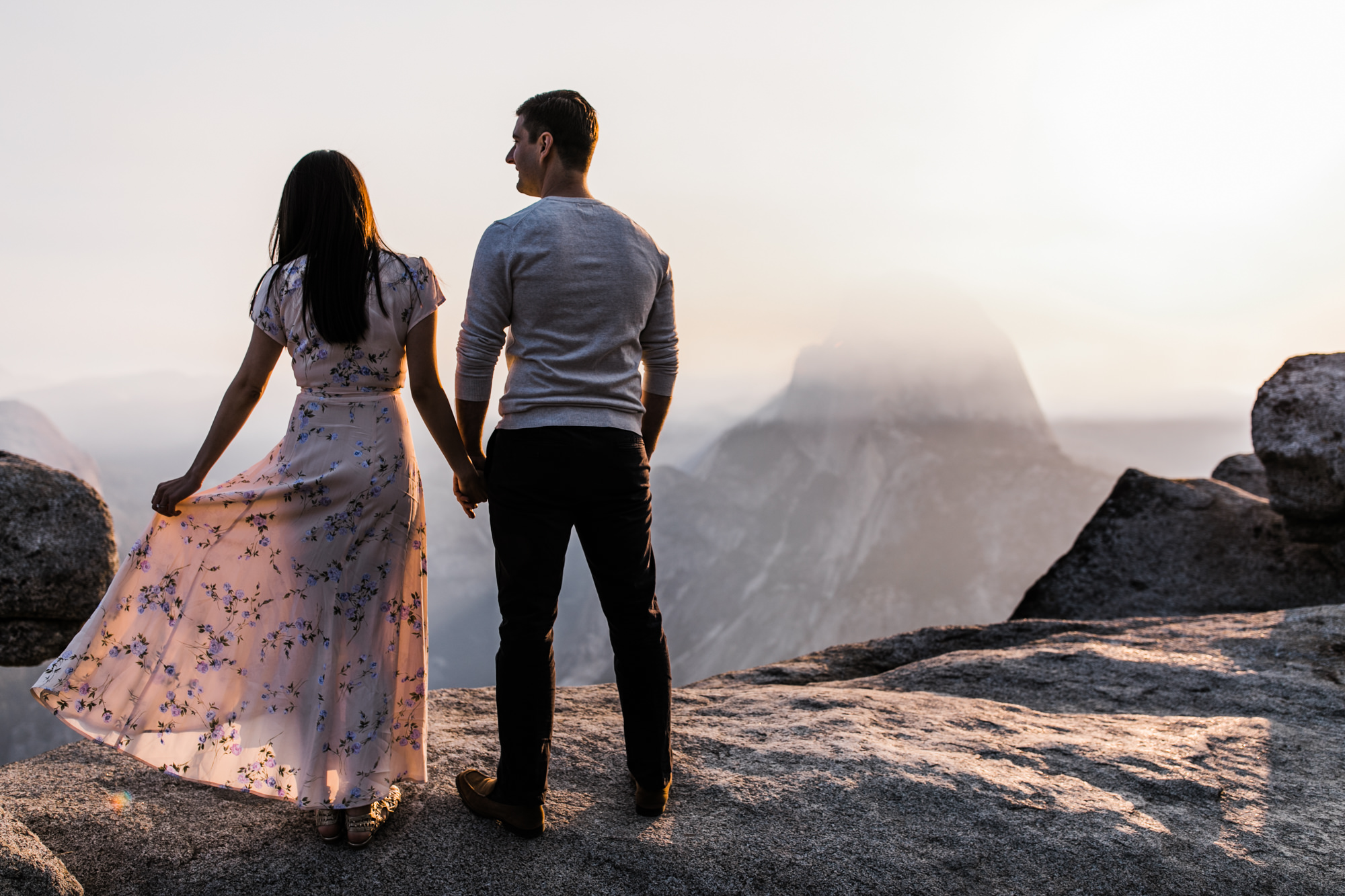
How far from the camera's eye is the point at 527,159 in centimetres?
270

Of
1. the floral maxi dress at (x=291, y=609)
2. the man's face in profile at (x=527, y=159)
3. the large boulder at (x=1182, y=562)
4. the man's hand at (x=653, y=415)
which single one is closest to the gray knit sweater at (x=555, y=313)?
the man's face in profile at (x=527, y=159)

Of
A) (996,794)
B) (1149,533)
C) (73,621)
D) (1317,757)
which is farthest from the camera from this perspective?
(1149,533)

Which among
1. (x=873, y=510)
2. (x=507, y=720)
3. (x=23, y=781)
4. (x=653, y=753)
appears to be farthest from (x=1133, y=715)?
(x=873, y=510)

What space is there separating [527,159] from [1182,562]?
845 cm

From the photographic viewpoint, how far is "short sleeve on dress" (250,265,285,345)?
8.89ft

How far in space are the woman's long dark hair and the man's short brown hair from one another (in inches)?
24.6

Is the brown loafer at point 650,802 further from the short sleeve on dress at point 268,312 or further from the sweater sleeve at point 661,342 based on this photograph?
the short sleeve on dress at point 268,312

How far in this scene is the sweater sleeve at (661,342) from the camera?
9.50 feet

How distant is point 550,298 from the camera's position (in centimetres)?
254

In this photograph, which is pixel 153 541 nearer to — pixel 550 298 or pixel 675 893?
pixel 550 298

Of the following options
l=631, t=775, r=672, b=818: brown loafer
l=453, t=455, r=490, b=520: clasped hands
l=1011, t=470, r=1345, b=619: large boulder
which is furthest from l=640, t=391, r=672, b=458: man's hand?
l=1011, t=470, r=1345, b=619: large boulder

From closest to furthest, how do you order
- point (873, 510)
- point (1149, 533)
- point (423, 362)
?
1. point (423, 362)
2. point (1149, 533)
3. point (873, 510)

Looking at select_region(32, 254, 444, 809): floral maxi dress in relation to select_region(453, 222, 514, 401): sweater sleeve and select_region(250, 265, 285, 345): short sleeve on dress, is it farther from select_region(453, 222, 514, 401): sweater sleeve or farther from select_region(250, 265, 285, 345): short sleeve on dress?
select_region(453, 222, 514, 401): sweater sleeve

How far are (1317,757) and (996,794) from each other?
6.15 feet
